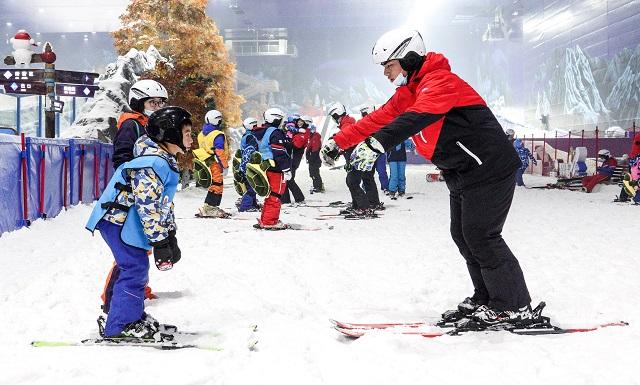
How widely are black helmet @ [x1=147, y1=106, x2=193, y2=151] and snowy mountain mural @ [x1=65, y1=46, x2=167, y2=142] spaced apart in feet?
49.6

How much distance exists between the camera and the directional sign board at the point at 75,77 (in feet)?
40.5

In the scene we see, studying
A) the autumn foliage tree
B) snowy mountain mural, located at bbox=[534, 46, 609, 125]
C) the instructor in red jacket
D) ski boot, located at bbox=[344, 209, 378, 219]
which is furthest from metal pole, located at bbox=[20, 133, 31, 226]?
snowy mountain mural, located at bbox=[534, 46, 609, 125]

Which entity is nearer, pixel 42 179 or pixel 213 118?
pixel 42 179

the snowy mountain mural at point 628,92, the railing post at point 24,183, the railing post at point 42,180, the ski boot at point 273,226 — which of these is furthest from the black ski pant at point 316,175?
the snowy mountain mural at point 628,92

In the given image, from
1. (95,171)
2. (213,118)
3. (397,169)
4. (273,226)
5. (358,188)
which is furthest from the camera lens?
(397,169)

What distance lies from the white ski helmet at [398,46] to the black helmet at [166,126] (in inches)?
51.1

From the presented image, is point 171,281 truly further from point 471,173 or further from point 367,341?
point 471,173

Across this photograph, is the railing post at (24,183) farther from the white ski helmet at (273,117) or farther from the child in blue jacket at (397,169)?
the child in blue jacket at (397,169)

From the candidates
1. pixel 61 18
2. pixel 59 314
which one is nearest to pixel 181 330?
pixel 59 314

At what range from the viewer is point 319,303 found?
14.7ft

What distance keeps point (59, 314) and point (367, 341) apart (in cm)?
235

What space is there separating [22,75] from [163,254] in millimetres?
10951

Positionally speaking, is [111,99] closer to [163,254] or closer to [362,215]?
[362,215]

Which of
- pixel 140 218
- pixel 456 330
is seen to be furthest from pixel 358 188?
pixel 140 218
